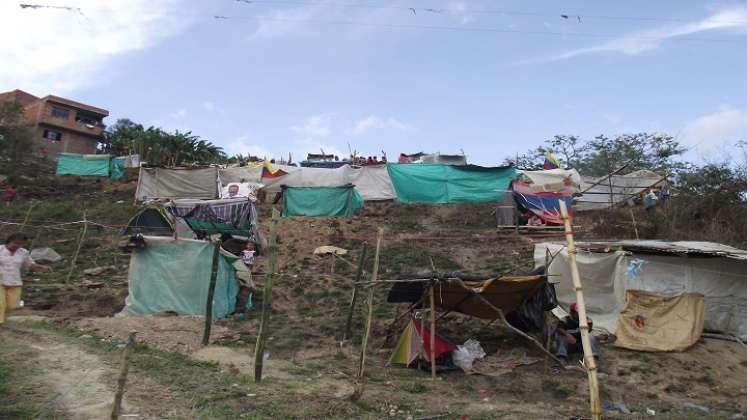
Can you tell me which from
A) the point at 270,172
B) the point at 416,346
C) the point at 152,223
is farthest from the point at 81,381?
the point at 270,172

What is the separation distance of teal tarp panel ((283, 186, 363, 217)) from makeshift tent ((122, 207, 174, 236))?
13.9 ft

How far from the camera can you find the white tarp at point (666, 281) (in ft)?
35.7

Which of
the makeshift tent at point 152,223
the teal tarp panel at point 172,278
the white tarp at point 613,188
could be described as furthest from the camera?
the white tarp at point 613,188

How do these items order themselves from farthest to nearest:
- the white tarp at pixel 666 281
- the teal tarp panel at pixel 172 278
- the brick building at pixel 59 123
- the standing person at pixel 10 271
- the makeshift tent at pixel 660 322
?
the brick building at pixel 59 123 → the teal tarp panel at pixel 172 278 → the white tarp at pixel 666 281 → the makeshift tent at pixel 660 322 → the standing person at pixel 10 271

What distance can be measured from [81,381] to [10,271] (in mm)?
1802

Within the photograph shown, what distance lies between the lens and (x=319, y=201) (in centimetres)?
1952

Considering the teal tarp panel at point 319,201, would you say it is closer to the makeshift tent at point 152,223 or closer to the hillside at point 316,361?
the hillside at point 316,361

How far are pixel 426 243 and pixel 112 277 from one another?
9172 mm

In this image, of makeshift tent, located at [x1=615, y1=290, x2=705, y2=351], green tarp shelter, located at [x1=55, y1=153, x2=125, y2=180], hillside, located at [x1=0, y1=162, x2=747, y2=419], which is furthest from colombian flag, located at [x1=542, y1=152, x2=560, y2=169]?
green tarp shelter, located at [x1=55, y1=153, x2=125, y2=180]

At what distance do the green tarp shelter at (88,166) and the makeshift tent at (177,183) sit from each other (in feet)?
32.3

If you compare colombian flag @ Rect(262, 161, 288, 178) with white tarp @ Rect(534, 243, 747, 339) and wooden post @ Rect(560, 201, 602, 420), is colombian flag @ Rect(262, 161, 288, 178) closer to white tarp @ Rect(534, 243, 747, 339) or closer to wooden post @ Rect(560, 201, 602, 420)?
white tarp @ Rect(534, 243, 747, 339)

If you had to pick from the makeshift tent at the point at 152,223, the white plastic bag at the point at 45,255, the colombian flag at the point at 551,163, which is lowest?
the white plastic bag at the point at 45,255

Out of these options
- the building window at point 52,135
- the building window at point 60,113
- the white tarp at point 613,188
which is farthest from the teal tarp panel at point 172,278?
the building window at point 60,113

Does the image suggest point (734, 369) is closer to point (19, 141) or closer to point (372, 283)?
point (372, 283)
